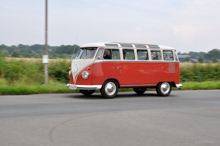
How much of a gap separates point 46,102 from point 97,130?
5.04 m

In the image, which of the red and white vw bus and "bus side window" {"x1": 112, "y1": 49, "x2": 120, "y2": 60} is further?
"bus side window" {"x1": 112, "y1": 49, "x2": 120, "y2": 60}

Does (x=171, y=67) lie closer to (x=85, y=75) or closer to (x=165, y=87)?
(x=165, y=87)

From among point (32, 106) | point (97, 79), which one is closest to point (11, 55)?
point (97, 79)

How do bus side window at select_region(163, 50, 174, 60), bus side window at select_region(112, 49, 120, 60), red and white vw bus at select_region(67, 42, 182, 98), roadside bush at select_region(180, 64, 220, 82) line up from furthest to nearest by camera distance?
1. roadside bush at select_region(180, 64, 220, 82)
2. bus side window at select_region(163, 50, 174, 60)
3. bus side window at select_region(112, 49, 120, 60)
4. red and white vw bus at select_region(67, 42, 182, 98)

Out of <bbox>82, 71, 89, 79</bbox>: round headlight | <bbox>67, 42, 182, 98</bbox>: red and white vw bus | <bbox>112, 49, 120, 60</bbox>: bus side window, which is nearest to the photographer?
<bbox>82, 71, 89, 79</bbox>: round headlight

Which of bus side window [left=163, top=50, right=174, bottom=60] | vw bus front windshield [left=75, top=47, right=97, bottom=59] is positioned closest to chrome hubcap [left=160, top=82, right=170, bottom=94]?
bus side window [left=163, top=50, right=174, bottom=60]

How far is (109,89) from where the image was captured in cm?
1346

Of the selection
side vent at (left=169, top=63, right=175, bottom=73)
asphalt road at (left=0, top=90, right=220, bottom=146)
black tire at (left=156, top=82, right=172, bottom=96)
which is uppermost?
side vent at (left=169, top=63, right=175, bottom=73)

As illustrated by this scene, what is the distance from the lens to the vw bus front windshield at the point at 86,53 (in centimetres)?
1335

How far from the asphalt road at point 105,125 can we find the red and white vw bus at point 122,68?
213 cm

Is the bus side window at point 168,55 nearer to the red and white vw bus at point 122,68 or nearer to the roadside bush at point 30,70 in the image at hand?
the red and white vw bus at point 122,68

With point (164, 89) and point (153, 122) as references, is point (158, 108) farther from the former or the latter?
point (164, 89)

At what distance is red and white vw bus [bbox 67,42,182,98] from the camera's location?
517 inches

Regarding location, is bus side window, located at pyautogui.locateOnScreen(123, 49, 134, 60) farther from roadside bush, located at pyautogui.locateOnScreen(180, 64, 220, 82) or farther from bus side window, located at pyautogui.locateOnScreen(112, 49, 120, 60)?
roadside bush, located at pyautogui.locateOnScreen(180, 64, 220, 82)
